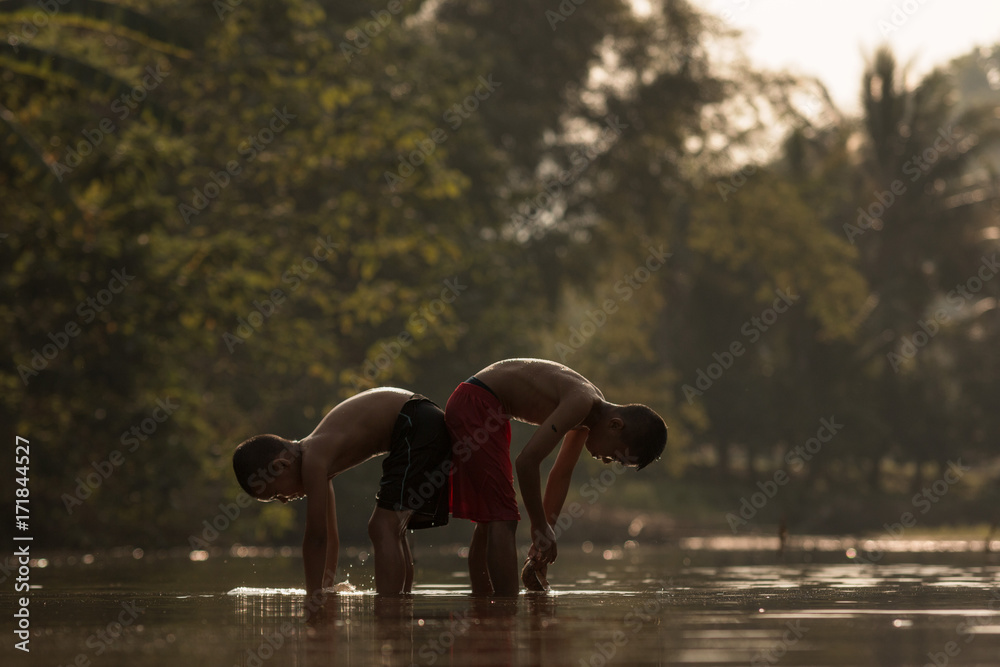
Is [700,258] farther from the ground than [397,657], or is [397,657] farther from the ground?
[700,258]

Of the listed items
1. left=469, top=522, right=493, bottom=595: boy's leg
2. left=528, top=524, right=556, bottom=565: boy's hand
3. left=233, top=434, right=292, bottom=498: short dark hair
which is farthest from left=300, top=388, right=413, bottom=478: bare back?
left=528, top=524, right=556, bottom=565: boy's hand

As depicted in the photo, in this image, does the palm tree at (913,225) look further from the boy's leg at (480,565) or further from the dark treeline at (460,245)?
the boy's leg at (480,565)

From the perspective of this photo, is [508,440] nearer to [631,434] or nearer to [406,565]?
[631,434]

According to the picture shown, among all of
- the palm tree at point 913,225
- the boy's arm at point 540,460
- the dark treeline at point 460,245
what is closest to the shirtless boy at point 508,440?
the boy's arm at point 540,460

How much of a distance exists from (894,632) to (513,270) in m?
22.2

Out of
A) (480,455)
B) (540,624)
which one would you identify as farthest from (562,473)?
(540,624)

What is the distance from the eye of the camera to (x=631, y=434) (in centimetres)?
622

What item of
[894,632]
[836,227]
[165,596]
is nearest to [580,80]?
[836,227]

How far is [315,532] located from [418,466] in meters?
0.71

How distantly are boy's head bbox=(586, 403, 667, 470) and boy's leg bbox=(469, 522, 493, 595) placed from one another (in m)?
0.72

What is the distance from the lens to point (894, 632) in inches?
164

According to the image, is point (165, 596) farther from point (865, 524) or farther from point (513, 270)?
point (865, 524)

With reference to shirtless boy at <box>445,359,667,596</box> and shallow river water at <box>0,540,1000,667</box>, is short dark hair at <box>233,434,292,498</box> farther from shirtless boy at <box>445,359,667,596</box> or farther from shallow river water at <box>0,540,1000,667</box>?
shirtless boy at <box>445,359,667,596</box>

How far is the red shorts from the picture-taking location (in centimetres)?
643
